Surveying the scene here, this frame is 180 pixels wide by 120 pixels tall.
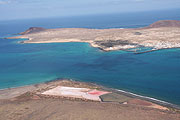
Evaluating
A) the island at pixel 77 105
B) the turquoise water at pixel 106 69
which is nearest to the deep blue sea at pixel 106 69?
the turquoise water at pixel 106 69

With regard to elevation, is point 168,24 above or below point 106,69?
above

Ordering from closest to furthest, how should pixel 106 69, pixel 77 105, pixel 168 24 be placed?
pixel 77 105
pixel 106 69
pixel 168 24

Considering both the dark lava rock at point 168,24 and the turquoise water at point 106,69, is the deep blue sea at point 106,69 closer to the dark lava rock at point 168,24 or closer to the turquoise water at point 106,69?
the turquoise water at point 106,69

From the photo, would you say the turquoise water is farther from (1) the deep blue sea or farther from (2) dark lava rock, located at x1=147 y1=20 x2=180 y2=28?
(2) dark lava rock, located at x1=147 y1=20 x2=180 y2=28

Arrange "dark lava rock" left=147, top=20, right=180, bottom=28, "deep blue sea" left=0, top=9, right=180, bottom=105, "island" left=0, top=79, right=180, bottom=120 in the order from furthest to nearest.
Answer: "dark lava rock" left=147, top=20, right=180, bottom=28 < "deep blue sea" left=0, top=9, right=180, bottom=105 < "island" left=0, top=79, right=180, bottom=120

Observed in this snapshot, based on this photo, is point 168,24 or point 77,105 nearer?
point 77,105

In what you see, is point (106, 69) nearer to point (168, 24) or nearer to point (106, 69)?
point (106, 69)

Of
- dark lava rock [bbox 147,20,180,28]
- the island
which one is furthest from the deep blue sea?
dark lava rock [bbox 147,20,180,28]

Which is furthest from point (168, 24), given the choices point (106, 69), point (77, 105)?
point (77, 105)

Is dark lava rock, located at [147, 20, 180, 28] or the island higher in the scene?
dark lava rock, located at [147, 20, 180, 28]

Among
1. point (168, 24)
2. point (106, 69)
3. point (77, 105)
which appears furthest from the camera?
point (168, 24)
